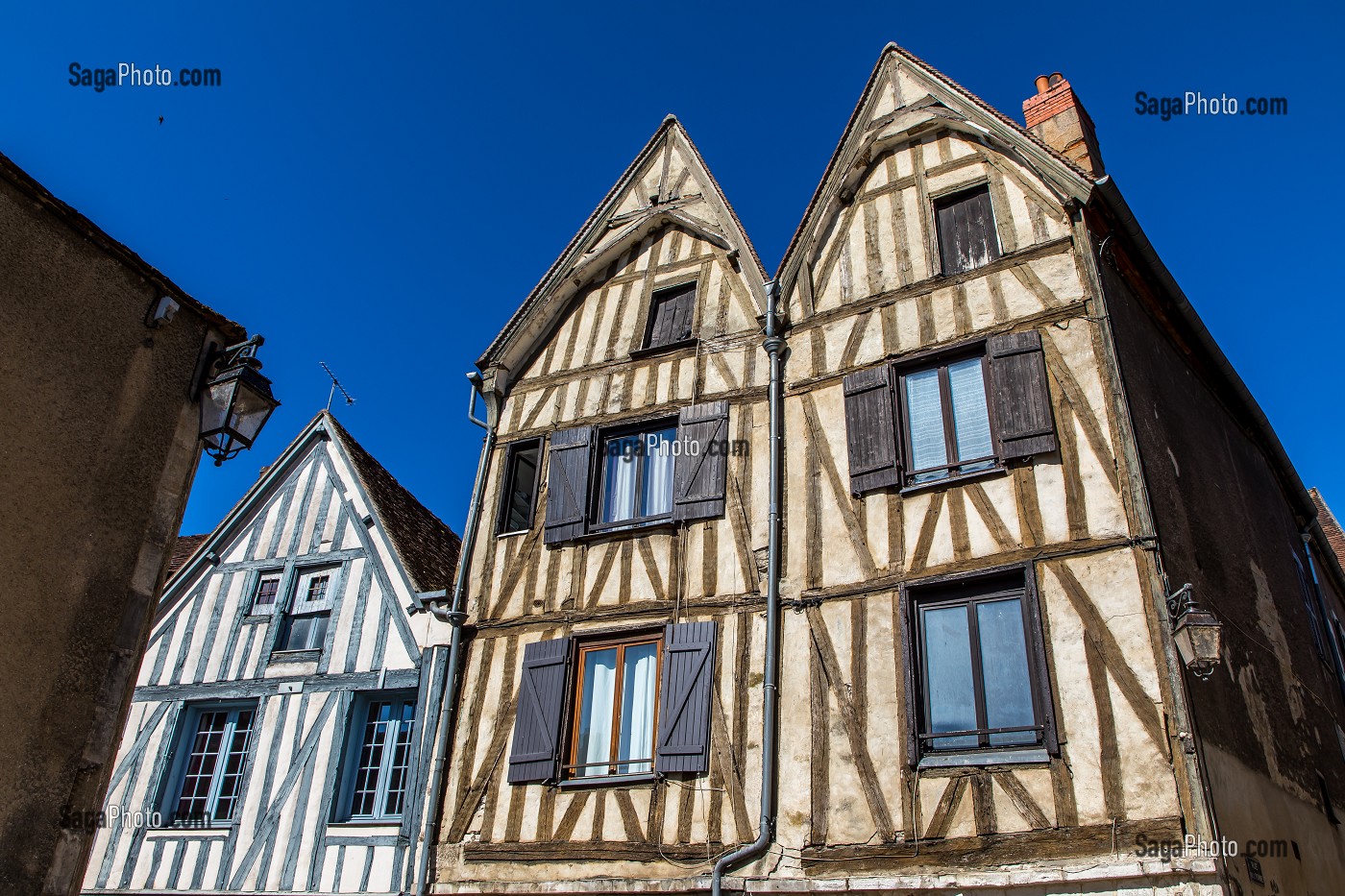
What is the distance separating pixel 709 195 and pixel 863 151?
6.58 feet

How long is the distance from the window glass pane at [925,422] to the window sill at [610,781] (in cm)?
343

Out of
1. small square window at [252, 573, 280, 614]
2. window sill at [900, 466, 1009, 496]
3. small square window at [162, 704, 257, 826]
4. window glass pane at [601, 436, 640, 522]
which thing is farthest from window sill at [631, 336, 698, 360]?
small square window at [162, 704, 257, 826]

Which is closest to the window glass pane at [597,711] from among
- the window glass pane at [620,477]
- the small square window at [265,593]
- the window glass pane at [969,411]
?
the window glass pane at [620,477]

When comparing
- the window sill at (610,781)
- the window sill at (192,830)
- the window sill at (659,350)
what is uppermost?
the window sill at (659,350)

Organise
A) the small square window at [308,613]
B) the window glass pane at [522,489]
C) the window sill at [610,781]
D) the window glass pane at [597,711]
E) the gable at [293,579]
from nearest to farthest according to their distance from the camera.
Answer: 1. the window sill at [610,781]
2. the window glass pane at [597,711]
3. the window glass pane at [522,489]
4. the gable at [293,579]
5. the small square window at [308,613]

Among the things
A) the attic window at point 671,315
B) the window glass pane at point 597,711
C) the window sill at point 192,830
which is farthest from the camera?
the attic window at point 671,315

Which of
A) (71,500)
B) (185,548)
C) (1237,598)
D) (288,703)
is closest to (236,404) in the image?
(71,500)

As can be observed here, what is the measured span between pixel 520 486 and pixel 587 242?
10.4 feet

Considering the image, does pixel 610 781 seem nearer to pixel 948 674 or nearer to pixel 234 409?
pixel 948 674

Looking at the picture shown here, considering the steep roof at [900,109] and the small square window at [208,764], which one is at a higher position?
the steep roof at [900,109]

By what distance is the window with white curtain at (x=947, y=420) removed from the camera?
27.7ft

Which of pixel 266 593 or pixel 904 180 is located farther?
pixel 266 593

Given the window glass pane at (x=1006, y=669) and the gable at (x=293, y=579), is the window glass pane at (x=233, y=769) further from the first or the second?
the window glass pane at (x=1006, y=669)

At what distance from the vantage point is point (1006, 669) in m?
7.45
